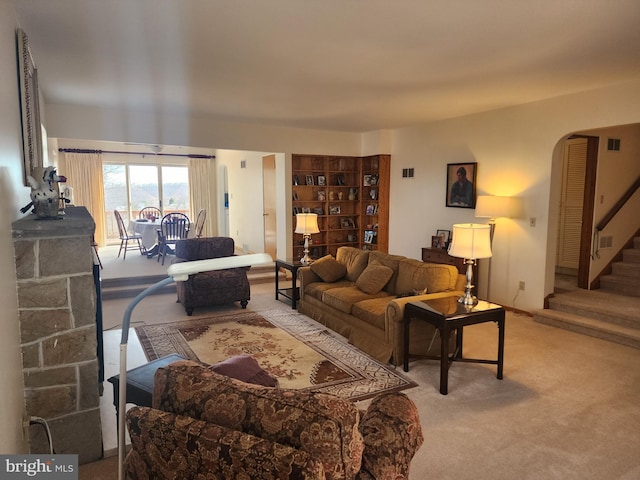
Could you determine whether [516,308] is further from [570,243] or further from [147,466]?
[147,466]

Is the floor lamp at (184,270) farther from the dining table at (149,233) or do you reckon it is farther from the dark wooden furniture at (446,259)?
the dining table at (149,233)

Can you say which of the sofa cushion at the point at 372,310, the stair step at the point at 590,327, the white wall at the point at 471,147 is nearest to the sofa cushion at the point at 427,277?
the sofa cushion at the point at 372,310

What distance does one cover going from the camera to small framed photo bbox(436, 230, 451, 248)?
6.21 metres

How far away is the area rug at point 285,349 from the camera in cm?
343

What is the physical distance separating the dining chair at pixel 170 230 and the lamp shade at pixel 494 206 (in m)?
5.36

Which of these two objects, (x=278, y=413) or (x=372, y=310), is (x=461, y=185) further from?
(x=278, y=413)

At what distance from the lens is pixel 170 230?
26.5ft

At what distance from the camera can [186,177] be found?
10680mm

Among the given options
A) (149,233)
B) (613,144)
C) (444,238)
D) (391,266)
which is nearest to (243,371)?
(391,266)

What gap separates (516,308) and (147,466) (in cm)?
510

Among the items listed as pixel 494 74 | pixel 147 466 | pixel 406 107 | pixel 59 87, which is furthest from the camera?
pixel 406 107

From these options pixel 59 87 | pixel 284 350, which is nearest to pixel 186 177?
pixel 59 87

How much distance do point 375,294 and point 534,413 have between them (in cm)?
189

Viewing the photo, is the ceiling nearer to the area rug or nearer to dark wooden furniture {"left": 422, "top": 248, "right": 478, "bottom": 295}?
dark wooden furniture {"left": 422, "top": 248, "right": 478, "bottom": 295}
